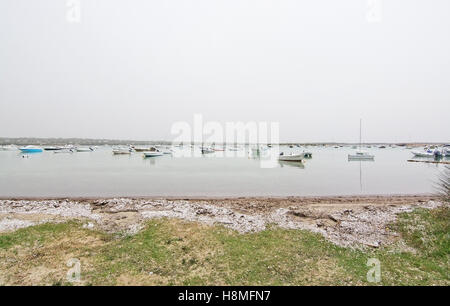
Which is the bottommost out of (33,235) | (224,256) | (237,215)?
(237,215)

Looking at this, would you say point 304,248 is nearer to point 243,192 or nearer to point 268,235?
point 268,235

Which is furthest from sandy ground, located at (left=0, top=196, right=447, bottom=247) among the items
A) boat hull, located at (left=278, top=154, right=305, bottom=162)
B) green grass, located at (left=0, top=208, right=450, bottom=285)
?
boat hull, located at (left=278, top=154, right=305, bottom=162)

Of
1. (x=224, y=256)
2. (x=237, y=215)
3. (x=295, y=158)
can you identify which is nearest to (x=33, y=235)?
(x=224, y=256)

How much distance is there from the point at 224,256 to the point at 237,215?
5.13 metres

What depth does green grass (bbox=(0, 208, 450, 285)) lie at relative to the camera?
6.64m

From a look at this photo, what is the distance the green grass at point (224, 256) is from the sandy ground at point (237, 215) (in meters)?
0.82

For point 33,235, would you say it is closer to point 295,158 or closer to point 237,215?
point 237,215

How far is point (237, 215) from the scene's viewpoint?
515 inches

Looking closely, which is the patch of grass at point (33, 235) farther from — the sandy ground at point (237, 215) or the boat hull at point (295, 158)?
the boat hull at point (295, 158)

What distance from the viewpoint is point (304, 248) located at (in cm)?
861

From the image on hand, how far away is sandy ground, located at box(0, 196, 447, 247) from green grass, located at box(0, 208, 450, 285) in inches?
32.4
